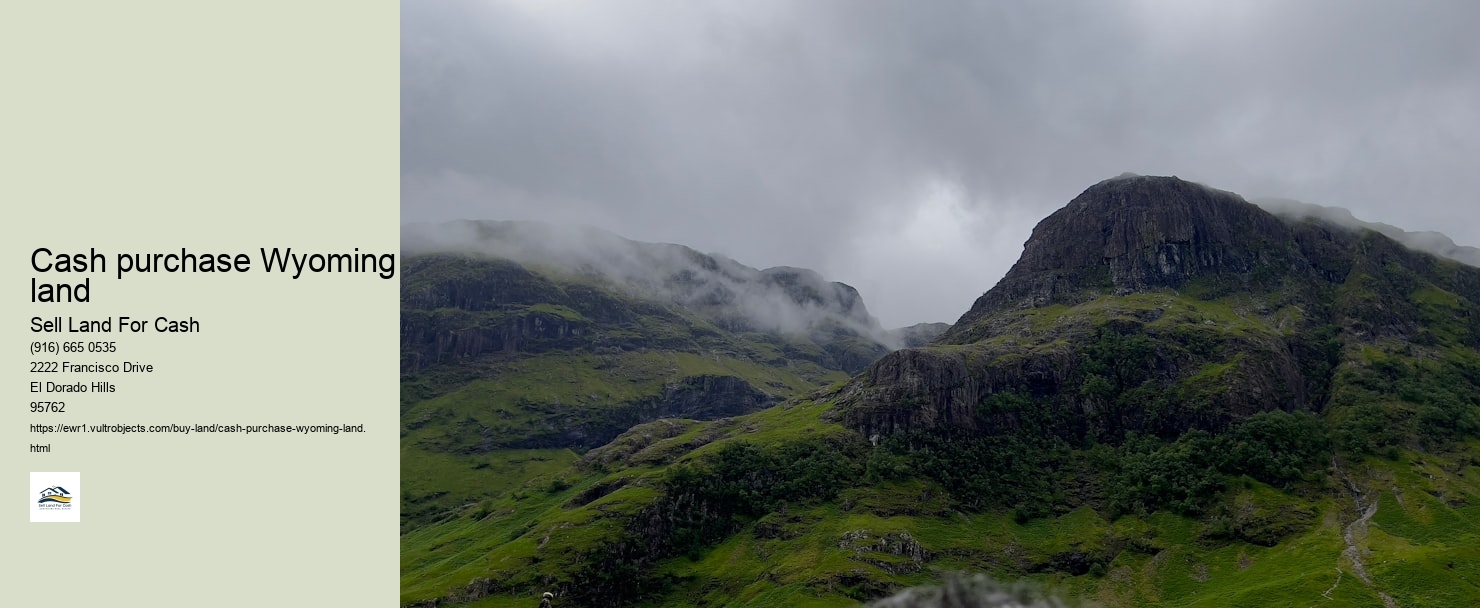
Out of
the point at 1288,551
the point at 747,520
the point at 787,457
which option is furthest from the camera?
the point at 787,457

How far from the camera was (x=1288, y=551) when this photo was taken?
141m

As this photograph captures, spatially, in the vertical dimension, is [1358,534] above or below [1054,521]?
above

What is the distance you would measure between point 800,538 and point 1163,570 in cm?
6574

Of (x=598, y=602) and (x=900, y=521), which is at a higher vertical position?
(x=900, y=521)

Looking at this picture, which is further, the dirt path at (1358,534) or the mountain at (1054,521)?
the mountain at (1054,521)

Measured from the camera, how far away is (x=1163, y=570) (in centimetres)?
A: 14412

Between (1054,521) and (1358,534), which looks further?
(1054,521)

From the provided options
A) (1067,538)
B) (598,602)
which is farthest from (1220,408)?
(598,602)

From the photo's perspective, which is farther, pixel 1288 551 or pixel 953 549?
pixel 953 549

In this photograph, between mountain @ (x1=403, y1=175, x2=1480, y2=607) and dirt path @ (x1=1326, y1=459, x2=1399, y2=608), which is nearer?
dirt path @ (x1=1326, y1=459, x2=1399, y2=608)

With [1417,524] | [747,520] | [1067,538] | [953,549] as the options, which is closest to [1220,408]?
[1417,524]
